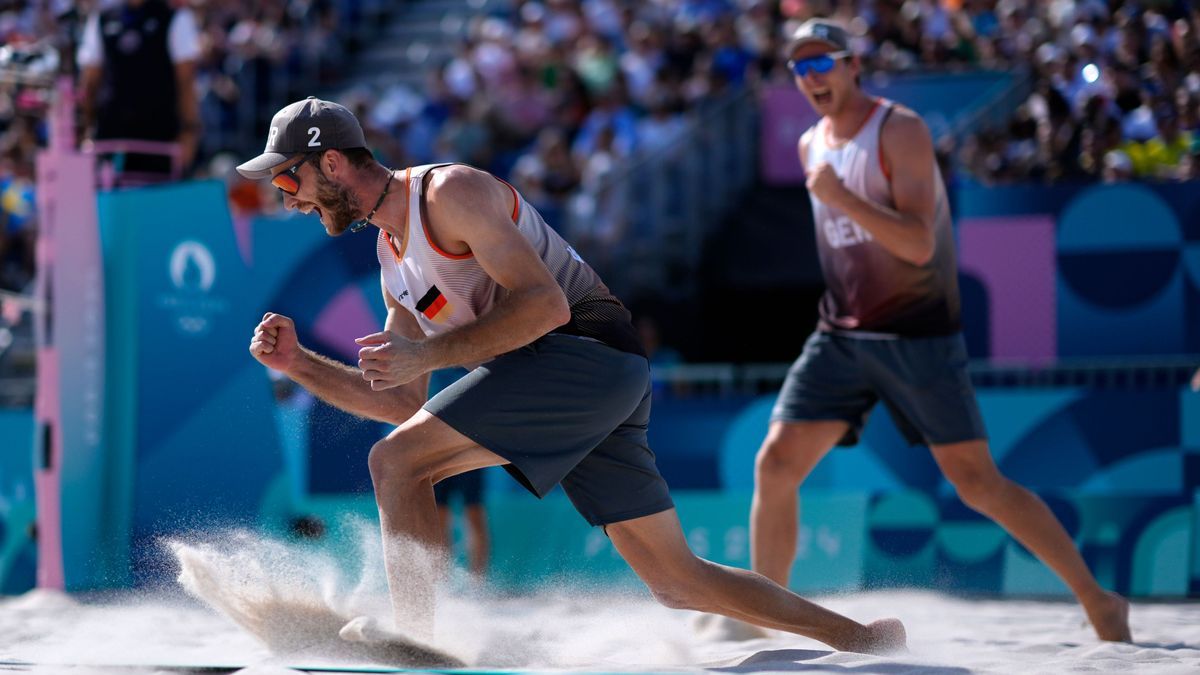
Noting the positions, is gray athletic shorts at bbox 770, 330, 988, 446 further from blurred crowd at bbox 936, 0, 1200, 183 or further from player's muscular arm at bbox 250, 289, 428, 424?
blurred crowd at bbox 936, 0, 1200, 183

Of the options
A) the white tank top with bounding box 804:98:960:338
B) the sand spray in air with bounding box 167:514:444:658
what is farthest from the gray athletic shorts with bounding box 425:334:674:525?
the white tank top with bounding box 804:98:960:338

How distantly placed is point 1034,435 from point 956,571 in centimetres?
78

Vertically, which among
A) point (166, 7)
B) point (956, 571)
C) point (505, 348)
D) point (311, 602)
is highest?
point (166, 7)

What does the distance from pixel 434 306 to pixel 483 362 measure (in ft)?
0.72

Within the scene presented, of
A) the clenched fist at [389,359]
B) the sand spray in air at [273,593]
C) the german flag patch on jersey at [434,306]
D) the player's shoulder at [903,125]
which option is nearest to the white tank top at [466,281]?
the german flag patch on jersey at [434,306]

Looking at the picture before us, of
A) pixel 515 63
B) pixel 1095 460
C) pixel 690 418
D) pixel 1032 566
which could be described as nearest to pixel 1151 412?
pixel 1095 460

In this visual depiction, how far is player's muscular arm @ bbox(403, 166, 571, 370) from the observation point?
4.00 metres

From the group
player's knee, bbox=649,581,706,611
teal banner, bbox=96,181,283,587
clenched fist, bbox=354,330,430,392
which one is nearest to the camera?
clenched fist, bbox=354,330,430,392

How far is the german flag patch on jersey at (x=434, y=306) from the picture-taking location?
423 centimetres

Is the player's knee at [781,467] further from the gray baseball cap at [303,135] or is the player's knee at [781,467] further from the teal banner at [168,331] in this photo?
the teal banner at [168,331]

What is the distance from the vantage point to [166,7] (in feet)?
27.5

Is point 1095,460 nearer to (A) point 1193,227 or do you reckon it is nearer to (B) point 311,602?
(A) point 1193,227

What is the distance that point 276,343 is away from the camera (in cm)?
417

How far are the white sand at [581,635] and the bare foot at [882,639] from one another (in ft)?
0.18
